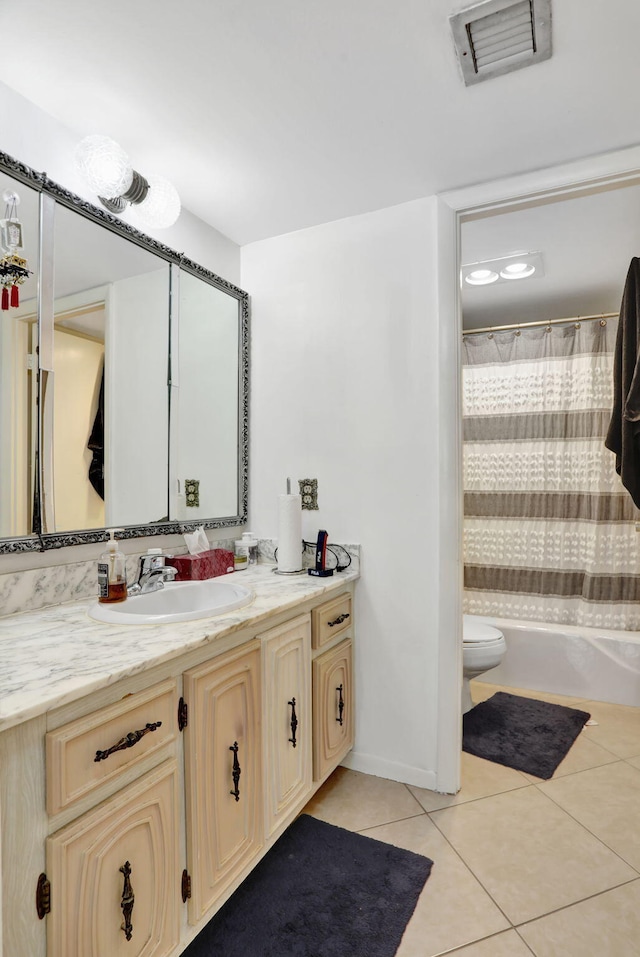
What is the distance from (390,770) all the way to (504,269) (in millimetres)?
2444

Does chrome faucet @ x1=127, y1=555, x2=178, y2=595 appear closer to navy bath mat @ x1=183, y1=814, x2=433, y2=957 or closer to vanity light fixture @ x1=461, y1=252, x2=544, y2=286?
navy bath mat @ x1=183, y1=814, x2=433, y2=957

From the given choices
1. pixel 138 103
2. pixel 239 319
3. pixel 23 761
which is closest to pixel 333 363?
pixel 239 319

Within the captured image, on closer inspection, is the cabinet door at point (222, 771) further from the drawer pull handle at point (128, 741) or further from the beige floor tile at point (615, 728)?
the beige floor tile at point (615, 728)

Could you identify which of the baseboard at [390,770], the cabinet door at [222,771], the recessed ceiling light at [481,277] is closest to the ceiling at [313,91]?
the recessed ceiling light at [481,277]

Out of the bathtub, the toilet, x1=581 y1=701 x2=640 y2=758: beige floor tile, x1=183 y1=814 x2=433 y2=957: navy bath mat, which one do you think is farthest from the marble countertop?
the bathtub

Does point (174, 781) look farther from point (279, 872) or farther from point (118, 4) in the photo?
point (118, 4)

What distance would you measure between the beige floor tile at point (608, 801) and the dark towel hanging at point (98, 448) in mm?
1975

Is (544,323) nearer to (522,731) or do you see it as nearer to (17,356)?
(522,731)

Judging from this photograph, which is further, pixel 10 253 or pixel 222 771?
pixel 10 253

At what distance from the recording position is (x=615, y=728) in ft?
8.13

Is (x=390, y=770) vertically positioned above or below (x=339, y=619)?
below

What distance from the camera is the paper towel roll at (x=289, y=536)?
2.05 meters

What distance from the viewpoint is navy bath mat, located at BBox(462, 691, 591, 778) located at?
2.21 meters

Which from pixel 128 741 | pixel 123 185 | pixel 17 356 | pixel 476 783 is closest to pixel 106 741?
pixel 128 741
